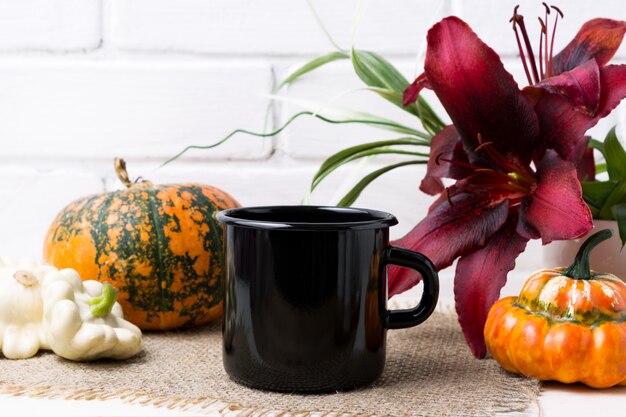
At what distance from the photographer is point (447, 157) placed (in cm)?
93

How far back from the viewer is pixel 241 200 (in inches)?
51.0

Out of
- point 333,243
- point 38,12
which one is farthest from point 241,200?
point 333,243

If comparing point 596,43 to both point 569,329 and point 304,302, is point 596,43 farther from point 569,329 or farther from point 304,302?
point 304,302

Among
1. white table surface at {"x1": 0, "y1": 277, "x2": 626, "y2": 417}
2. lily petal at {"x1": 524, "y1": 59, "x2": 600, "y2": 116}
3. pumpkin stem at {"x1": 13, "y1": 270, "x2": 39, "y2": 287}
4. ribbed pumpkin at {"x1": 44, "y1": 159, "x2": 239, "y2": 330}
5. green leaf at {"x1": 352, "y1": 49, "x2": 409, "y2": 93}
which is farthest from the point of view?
green leaf at {"x1": 352, "y1": 49, "x2": 409, "y2": 93}

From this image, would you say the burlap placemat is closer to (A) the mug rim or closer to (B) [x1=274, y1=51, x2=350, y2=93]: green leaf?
(A) the mug rim

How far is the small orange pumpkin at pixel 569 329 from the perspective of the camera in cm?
74

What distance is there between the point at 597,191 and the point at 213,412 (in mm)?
535

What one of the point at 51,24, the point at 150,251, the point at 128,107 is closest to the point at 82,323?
the point at 150,251

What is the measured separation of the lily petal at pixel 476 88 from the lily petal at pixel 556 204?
4 centimetres

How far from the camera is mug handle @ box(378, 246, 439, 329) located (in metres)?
0.78

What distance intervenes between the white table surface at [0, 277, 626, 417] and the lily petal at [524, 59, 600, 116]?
0.94 ft

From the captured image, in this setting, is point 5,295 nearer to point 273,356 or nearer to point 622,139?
point 273,356

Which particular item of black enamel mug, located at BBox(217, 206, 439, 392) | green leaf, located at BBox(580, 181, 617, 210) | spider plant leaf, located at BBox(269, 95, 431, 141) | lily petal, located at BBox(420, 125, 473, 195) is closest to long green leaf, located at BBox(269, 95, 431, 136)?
spider plant leaf, located at BBox(269, 95, 431, 141)

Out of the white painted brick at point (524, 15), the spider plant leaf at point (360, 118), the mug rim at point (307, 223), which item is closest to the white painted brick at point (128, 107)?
the spider plant leaf at point (360, 118)
